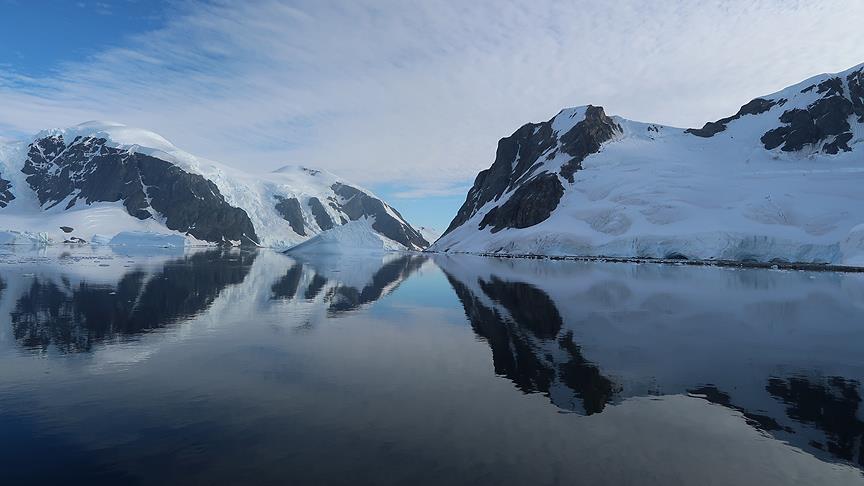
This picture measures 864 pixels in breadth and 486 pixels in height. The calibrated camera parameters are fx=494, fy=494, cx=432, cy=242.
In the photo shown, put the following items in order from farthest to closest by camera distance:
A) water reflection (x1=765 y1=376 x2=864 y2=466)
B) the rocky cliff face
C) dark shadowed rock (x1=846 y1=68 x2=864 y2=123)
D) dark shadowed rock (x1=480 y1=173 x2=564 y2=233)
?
1. dark shadowed rock (x1=846 y1=68 x2=864 y2=123)
2. the rocky cliff face
3. dark shadowed rock (x1=480 y1=173 x2=564 y2=233)
4. water reflection (x1=765 y1=376 x2=864 y2=466)

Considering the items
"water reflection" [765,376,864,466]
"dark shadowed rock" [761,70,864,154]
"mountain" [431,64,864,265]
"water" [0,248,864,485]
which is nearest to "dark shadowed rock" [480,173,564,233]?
"mountain" [431,64,864,265]

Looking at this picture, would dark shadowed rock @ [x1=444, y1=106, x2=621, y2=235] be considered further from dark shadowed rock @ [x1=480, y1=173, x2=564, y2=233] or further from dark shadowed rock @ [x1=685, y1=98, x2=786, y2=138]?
dark shadowed rock @ [x1=685, y1=98, x2=786, y2=138]

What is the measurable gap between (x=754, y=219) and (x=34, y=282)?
369 feet

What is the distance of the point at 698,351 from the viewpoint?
20406 millimetres

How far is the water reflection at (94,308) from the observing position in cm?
2078

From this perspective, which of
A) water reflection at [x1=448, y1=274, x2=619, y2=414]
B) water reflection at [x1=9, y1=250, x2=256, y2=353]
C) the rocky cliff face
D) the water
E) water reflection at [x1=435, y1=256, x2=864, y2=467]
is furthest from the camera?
the rocky cliff face

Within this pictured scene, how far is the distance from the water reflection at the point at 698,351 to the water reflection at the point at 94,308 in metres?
16.6

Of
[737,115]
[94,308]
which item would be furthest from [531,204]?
[94,308]

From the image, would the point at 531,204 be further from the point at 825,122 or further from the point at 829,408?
the point at 829,408

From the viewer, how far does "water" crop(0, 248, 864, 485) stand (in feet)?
31.9

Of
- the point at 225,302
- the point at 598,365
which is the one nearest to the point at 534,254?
the point at 225,302

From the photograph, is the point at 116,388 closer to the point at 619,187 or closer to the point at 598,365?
the point at 598,365

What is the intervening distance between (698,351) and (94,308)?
31.2 meters

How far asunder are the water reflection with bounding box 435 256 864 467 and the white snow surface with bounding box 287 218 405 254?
98.1 m
